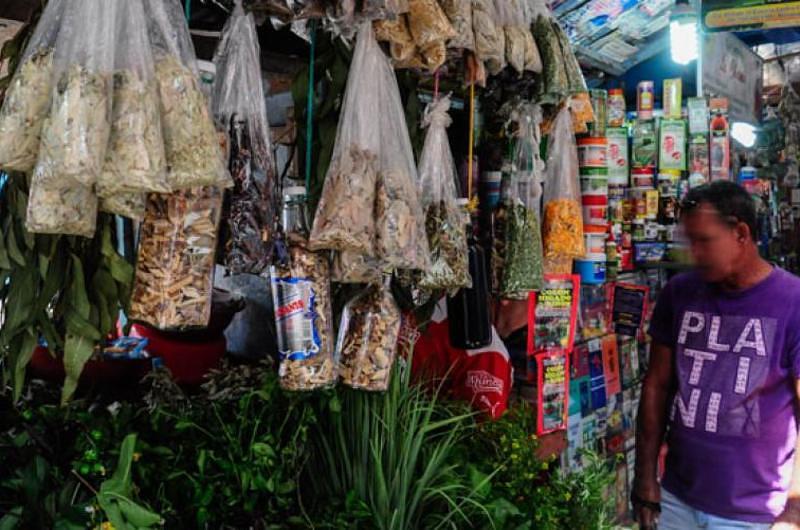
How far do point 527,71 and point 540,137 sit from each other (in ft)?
1.09

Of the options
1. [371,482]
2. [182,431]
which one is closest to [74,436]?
[182,431]

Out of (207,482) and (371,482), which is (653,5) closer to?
(371,482)

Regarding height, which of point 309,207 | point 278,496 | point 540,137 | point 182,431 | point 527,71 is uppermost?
point 527,71

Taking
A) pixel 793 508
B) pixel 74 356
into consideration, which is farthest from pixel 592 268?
pixel 74 356

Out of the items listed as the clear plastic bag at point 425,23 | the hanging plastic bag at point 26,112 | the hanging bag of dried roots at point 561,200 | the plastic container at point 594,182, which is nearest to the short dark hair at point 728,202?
the hanging bag of dried roots at point 561,200

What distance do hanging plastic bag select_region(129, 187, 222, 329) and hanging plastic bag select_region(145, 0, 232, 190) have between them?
0.39ft

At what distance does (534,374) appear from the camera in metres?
2.92

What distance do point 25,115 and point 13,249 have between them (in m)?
0.29

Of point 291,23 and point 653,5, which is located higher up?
point 653,5

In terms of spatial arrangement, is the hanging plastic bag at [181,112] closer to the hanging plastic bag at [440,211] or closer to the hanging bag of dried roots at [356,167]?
the hanging bag of dried roots at [356,167]

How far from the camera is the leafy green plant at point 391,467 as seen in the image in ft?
6.70

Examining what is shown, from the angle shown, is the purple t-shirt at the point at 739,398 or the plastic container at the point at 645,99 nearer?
the purple t-shirt at the point at 739,398

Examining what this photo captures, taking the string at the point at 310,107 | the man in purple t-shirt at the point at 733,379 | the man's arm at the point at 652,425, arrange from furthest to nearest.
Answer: the man's arm at the point at 652,425, the man in purple t-shirt at the point at 733,379, the string at the point at 310,107

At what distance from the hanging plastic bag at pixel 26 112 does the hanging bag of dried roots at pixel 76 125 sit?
30mm
